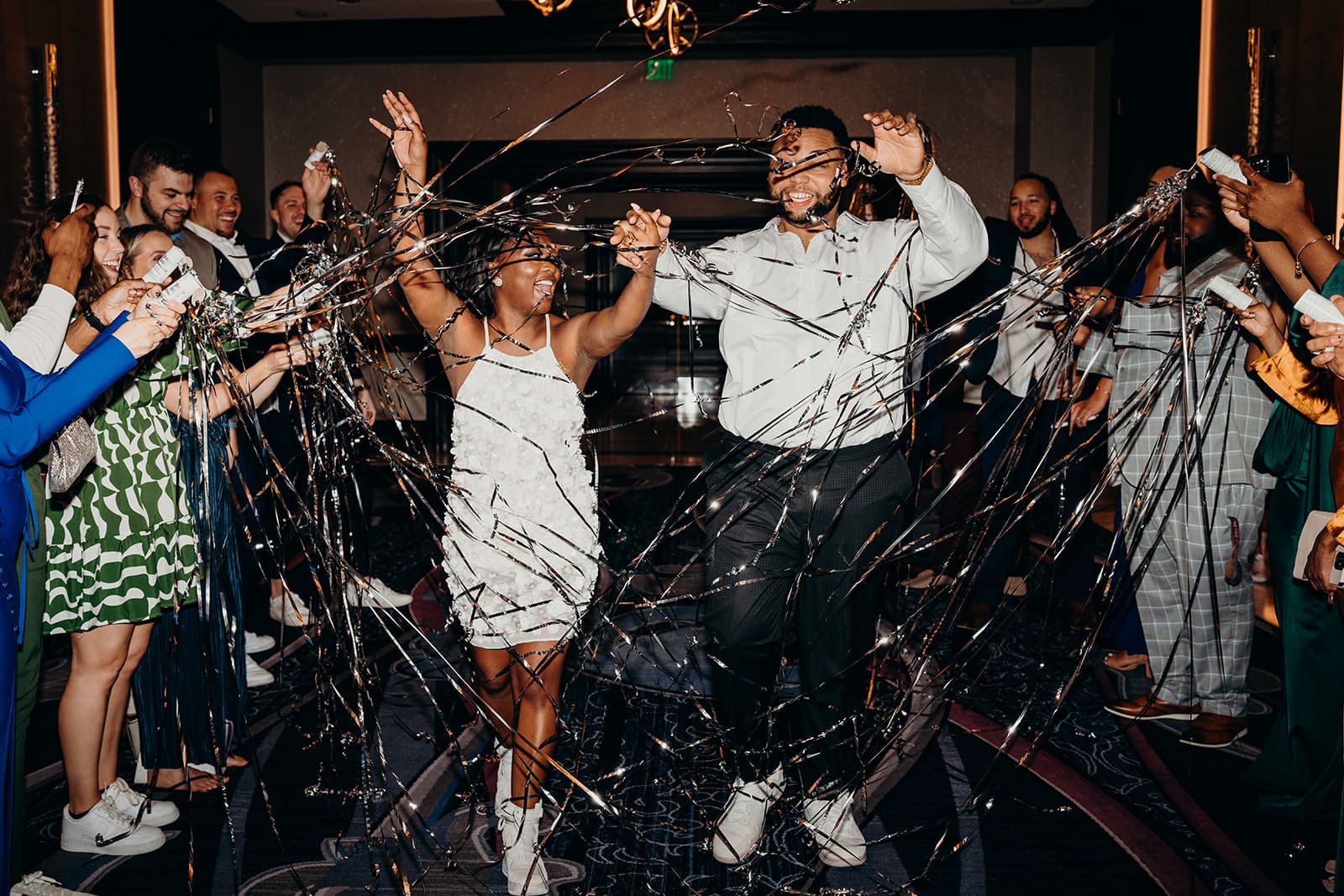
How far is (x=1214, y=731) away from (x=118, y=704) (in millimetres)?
2863

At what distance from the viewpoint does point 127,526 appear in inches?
89.0

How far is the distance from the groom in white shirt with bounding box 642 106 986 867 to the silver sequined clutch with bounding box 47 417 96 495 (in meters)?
1.23

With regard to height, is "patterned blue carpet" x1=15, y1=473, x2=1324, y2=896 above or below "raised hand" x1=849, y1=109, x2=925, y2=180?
below

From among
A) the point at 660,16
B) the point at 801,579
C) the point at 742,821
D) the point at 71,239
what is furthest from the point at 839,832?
the point at 660,16

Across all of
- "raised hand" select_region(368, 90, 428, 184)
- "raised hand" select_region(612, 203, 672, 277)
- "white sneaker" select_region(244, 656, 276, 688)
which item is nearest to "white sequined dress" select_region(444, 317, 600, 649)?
"raised hand" select_region(612, 203, 672, 277)

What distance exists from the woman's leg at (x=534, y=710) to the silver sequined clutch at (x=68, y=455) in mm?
944

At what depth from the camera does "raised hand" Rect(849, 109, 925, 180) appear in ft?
6.32

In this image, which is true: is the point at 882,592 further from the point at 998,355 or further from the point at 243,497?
the point at 243,497

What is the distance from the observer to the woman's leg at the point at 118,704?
2.31 meters

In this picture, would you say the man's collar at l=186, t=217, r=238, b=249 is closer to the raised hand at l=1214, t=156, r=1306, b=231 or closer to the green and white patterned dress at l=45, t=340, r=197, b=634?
the green and white patterned dress at l=45, t=340, r=197, b=634

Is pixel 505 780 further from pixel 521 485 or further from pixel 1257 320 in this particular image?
pixel 1257 320

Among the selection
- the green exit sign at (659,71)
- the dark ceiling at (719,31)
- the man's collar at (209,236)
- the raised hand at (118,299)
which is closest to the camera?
the raised hand at (118,299)

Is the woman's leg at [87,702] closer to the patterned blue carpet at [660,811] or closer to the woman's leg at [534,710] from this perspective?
the patterned blue carpet at [660,811]

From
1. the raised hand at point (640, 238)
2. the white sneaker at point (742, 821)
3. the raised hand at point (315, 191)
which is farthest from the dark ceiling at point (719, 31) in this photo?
the white sneaker at point (742, 821)
